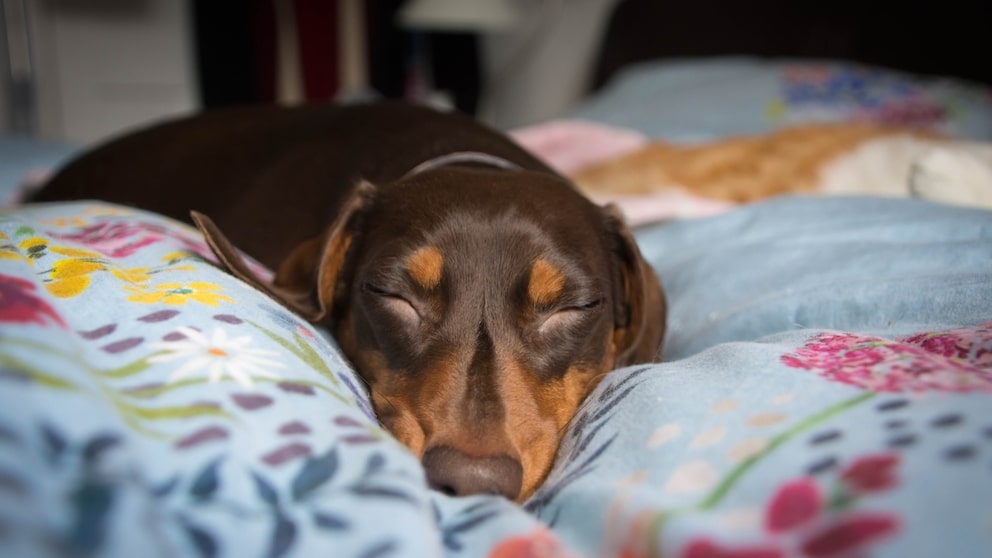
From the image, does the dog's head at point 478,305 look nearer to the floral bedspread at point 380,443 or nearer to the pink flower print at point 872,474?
the floral bedspread at point 380,443

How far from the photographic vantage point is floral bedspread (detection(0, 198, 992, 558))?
73 centimetres

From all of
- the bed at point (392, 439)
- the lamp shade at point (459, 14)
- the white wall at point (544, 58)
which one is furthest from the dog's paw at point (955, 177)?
the lamp shade at point (459, 14)

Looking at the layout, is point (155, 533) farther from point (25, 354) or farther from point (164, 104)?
point (164, 104)

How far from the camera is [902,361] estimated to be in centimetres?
105

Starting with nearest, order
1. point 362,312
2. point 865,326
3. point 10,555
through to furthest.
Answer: point 10,555 → point 865,326 → point 362,312

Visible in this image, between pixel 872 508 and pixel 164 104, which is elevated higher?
pixel 872 508

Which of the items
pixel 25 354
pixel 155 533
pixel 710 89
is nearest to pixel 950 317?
pixel 155 533

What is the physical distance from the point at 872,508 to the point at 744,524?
4.9 inches

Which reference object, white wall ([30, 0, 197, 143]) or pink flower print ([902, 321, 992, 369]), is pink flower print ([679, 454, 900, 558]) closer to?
pink flower print ([902, 321, 992, 369])

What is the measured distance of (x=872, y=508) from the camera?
739 millimetres

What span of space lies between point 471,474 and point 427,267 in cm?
50

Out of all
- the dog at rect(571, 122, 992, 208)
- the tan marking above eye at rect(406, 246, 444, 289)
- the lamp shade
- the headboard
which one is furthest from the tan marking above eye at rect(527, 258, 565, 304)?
the lamp shade

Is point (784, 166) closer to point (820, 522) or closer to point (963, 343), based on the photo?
point (963, 343)

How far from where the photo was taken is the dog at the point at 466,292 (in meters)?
1.32
